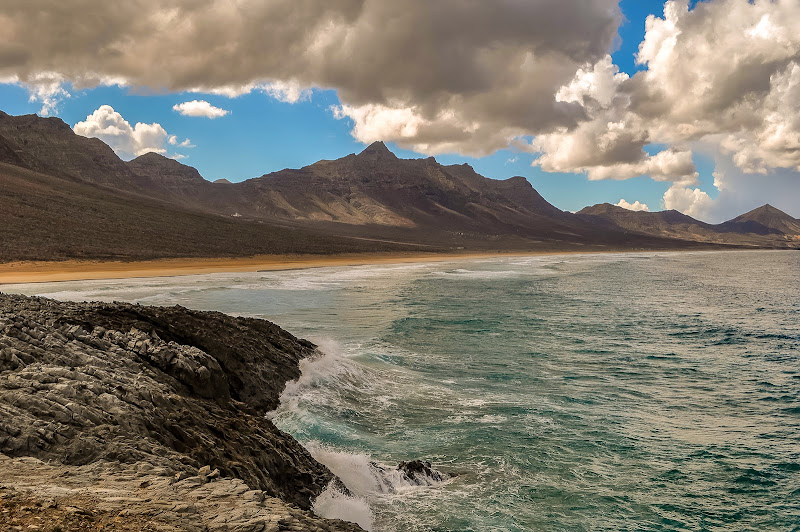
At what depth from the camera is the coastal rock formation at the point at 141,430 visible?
18.2ft

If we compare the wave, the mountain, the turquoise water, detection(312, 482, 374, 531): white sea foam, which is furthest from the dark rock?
the mountain

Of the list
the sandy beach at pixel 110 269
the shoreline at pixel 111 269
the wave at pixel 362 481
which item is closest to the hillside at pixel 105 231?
the shoreline at pixel 111 269

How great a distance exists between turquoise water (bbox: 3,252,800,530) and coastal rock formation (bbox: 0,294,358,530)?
1347 mm

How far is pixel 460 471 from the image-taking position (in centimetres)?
974

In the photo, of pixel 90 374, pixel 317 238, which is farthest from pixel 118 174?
pixel 90 374

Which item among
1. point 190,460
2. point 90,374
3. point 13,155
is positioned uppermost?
point 13,155

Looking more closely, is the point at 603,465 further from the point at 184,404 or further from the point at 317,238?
the point at 317,238

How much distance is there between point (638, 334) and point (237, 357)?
19.1 m

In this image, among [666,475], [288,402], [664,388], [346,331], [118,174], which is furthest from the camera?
[118,174]

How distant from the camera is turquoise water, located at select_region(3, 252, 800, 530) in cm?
855

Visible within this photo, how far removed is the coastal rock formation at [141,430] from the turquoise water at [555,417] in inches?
53.0

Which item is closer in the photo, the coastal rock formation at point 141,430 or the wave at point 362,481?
the coastal rock formation at point 141,430

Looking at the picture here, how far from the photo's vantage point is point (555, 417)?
41.4ft

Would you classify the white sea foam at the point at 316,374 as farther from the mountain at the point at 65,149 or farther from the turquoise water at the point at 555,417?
the mountain at the point at 65,149
